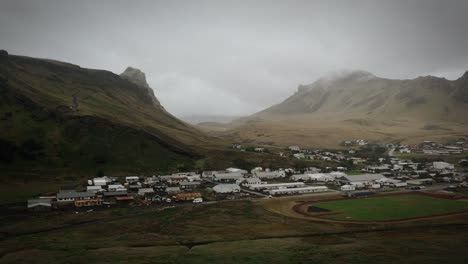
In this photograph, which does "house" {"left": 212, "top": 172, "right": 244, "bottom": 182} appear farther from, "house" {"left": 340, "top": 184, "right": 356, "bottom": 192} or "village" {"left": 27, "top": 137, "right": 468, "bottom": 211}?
"house" {"left": 340, "top": 184, "right": 356, "bottom": 192}

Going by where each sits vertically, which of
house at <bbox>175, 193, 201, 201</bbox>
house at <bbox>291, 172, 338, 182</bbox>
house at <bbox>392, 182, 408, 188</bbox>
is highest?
house at <bbox>291, 172, 338, 182</bbox>

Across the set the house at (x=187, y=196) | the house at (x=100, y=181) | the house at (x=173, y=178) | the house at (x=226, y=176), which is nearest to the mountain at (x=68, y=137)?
the house at (x=100, y=181)

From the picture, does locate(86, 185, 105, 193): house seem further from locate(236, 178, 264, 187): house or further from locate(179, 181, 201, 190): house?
locate(236, 178, 264, 187): house

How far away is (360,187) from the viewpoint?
8088cm

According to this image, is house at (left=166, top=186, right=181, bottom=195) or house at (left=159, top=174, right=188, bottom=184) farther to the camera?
house at (left=159, top=174, right=188, bottom=184)

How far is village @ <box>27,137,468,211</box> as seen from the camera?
64938 millimetres

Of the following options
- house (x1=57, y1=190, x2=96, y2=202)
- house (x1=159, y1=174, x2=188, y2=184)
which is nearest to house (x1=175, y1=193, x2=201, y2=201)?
house (x1=57, y1=190, x2=96, y2=202)

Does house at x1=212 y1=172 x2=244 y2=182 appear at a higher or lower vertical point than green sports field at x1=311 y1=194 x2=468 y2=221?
higher

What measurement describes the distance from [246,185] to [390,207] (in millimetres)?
36290

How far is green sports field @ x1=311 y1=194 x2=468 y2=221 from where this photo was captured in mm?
52497

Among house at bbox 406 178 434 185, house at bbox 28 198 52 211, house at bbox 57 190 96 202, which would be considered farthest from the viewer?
house at bbox 406 178 434 185

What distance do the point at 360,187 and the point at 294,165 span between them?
35.7 meters

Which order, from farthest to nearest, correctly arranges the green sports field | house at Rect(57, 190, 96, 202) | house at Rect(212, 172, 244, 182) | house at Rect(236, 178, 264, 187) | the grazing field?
house at Rect(212, 172, 244, 182) < house at Rect(236, 178, 264, 187) < house at Rect(57, 190, 96, 202) < the green sports field < the grazing field

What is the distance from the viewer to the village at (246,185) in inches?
2557
